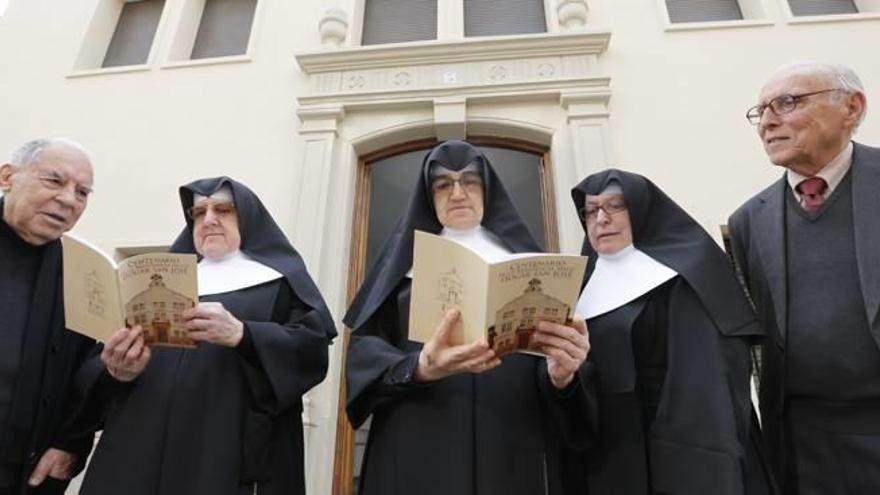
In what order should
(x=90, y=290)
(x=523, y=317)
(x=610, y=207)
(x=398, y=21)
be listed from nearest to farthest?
(x=523, y=317) → (x=90, y=290) → (x=610, y=207) → (x=398, y=21)

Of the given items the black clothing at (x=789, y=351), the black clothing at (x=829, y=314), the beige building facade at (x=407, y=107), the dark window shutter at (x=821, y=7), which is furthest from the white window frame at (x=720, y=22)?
the black clothing at (x=829, y=314)

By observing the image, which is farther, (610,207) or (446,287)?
(610,207)

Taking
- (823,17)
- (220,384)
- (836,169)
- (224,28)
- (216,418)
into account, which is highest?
(224,28)

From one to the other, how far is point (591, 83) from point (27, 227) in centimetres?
437

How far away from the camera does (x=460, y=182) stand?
2.12 m

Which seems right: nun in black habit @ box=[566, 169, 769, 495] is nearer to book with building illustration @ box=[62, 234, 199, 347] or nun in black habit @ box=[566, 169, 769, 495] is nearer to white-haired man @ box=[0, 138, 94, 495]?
book with building illustration @ box=[62, 234, 199, 347]

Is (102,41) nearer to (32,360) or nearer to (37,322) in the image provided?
(37,322)

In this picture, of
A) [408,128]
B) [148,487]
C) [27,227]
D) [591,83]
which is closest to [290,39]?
[408,128]

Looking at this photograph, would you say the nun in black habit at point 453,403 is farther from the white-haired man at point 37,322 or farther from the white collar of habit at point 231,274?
the white-haired man at point 37,322

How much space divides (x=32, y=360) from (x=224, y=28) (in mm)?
5602

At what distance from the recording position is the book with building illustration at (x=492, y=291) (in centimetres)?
138

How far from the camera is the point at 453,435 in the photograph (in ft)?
5.68

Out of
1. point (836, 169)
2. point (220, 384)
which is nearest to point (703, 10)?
point (836, 169)

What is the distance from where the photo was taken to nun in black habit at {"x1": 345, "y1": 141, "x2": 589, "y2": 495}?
1612 mm
